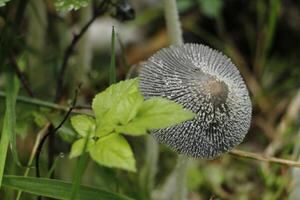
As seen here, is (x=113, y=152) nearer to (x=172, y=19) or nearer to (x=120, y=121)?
(x=120, y=121)

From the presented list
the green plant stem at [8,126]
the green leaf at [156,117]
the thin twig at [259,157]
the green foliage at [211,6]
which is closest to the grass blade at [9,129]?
the green plant stem at [8,126]

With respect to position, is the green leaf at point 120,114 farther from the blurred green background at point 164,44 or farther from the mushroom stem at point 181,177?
the mushroom stem at point 181,177

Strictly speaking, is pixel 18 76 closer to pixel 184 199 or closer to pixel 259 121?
pixel 184 199

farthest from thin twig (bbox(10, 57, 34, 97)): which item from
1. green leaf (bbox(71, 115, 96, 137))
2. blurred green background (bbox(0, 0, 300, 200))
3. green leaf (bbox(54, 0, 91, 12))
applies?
green leaf (bbox(71, 115, 96, 137))

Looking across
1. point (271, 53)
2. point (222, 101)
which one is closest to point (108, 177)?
point (222, 101)

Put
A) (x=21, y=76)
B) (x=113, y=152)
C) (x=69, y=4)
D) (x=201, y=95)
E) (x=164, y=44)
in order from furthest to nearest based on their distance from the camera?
1. (x=164, y=44)
2. (x=21, y=76)
3. (x=69, y=4)
4. (x=201, y=95)
5. (x=113, y=152)

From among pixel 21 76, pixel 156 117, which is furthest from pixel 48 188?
pixel 21 76

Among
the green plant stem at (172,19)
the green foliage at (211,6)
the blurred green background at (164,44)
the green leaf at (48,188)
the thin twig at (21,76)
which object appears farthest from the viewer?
the green foliage at (211,6)
